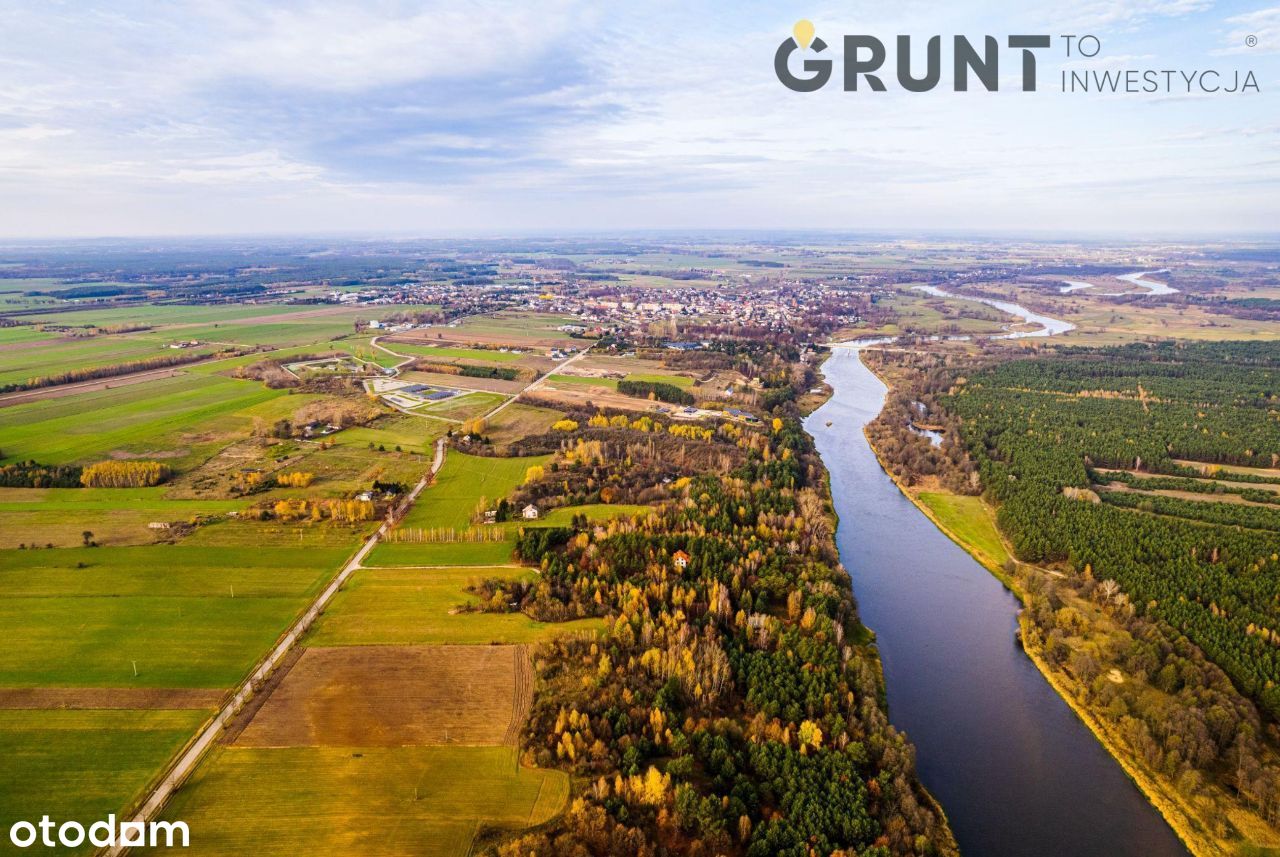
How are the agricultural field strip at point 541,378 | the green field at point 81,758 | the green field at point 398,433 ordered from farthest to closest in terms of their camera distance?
the agricultural field strip at point 541,378, the green field at point 398,433, the green field at point 81,758

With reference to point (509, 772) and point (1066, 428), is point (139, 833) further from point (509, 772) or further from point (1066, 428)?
point (1066, 428)

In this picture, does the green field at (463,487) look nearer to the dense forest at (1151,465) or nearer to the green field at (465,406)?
the green field at (465,406)

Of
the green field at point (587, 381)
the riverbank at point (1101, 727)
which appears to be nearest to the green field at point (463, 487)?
the green field at point (587, 381)

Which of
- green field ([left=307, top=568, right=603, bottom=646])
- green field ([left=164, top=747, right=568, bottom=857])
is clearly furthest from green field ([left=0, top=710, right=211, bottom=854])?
green field ([left=307, top=568, right=603, bottom=646])

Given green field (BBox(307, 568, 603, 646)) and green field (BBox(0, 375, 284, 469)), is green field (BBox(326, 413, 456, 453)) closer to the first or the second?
green field (BBox(0, 375, 284, 469))

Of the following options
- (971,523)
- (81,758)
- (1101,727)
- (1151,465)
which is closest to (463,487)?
(81,758)

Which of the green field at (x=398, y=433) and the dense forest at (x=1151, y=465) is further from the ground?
the green field at (x=398, y=433)

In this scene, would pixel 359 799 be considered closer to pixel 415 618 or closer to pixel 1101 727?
pixel 415 618

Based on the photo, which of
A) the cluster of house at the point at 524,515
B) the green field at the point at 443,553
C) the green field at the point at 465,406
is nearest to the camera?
the green field at the point at 443,553
